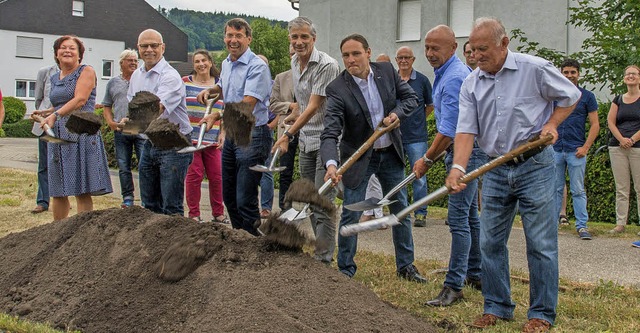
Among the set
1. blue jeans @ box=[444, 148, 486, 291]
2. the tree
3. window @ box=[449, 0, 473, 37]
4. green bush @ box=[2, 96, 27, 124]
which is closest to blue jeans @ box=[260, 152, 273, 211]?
blue jeans @ box=[444, 148, 486, 291]

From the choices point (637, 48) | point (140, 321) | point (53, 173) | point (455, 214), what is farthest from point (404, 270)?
point (637, 48)

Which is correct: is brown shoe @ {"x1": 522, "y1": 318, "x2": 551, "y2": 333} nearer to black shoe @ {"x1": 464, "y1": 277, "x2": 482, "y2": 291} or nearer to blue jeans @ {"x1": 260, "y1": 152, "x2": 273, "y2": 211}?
black shoe @ {"x1": 464, "y1": 277, "x2": 482, "y2": 291}

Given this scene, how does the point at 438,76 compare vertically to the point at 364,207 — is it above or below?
above

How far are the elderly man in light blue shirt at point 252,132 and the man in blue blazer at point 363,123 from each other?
98cm

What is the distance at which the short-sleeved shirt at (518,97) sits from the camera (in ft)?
14.9

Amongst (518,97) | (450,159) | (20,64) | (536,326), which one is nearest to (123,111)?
(450,159)

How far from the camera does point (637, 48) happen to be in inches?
395

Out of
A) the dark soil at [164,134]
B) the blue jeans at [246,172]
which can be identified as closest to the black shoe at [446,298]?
the blue jeans at [246,172]

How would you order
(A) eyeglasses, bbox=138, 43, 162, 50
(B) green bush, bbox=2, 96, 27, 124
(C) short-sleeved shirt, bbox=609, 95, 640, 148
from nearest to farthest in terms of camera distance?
(A) eyeglasses, bbox=138, 43, 162, 50 < (C) short-sleeved shirt, bbox=609, 95, 640, 148 < (B) green bush, bbox=2, 96, 27, 124

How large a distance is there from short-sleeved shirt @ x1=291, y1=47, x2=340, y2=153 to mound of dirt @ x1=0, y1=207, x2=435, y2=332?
1.45 meters

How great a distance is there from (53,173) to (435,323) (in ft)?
14.8

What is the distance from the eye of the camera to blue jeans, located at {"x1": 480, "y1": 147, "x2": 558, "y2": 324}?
4.62 m

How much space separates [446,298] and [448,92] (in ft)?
4.93

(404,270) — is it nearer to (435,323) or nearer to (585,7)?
(435,323)
